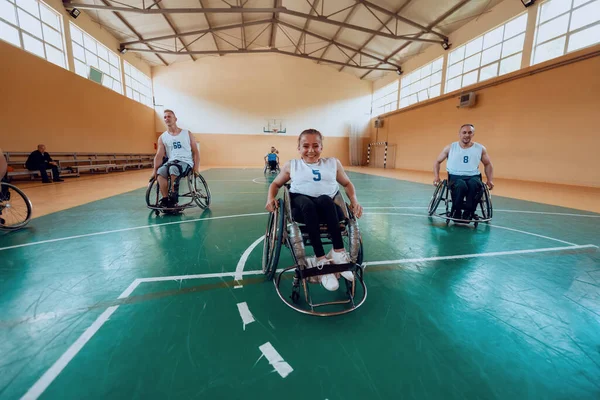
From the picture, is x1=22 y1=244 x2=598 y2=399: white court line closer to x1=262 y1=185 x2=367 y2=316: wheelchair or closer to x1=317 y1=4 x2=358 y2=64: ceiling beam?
x1=262 y1=185 x2=367 y2=316: wheelchair

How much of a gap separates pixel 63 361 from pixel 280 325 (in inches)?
37.9

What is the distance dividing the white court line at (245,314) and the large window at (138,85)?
16.0 metres

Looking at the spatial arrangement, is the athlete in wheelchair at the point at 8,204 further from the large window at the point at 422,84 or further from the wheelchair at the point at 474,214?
the large window at the point at 422,84

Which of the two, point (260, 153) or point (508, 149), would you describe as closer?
point (508, 149)

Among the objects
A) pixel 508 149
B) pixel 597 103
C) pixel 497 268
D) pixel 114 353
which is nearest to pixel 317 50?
pixel 508 149

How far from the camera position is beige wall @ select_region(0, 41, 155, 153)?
7438 mm

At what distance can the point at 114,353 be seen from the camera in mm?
1190

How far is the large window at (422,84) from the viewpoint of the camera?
40.7 feet

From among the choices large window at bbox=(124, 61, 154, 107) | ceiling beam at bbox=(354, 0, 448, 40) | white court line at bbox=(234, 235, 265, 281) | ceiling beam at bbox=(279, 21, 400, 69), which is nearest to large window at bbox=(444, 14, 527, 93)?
ceiling beam at bbox=(354, 0, 448, 40)

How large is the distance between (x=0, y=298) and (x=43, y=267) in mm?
472

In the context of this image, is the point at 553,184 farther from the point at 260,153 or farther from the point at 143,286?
the point at 260,153

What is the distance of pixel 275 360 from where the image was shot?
116cm

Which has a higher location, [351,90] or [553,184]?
[351,90]

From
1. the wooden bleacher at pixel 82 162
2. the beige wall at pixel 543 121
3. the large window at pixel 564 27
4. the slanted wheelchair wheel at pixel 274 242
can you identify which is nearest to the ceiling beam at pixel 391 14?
the beige wall at pixel 543 121
